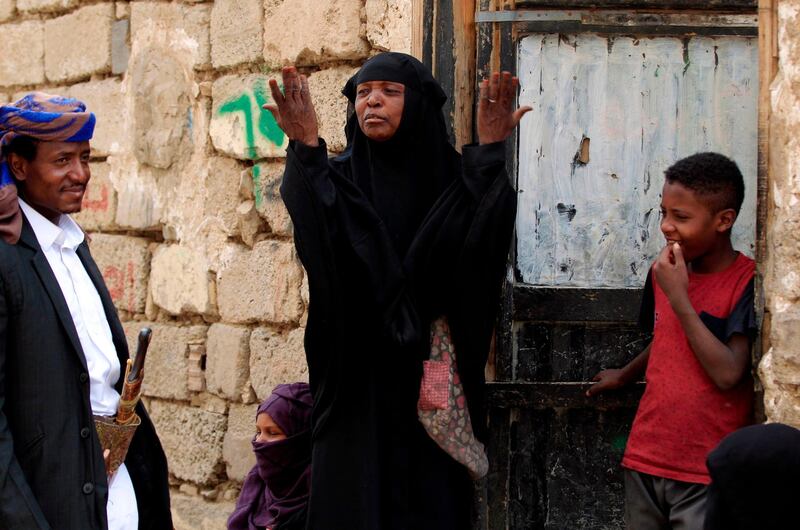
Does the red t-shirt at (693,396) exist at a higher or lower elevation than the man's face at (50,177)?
lower

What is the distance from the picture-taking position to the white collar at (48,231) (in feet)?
9.66

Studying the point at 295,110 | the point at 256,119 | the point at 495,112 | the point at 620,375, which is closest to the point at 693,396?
the point at 620,375

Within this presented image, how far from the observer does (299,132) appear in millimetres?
3281

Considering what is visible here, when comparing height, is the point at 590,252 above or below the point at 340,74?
below

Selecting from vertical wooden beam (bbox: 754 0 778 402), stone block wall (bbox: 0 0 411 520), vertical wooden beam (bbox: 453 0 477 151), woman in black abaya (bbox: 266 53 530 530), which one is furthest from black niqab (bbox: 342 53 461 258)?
stone block wall (bbox: 0 0 411 520)

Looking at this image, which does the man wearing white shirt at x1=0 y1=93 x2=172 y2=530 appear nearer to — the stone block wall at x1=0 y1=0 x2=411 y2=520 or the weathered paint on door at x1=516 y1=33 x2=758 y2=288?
the weathered paint on door at x1=516 y1=33 x2=758 y2=288

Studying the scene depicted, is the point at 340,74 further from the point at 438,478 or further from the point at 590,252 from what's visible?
the point at 438,478

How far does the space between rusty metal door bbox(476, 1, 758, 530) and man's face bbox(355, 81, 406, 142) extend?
60 cm

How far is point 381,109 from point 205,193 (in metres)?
2.08

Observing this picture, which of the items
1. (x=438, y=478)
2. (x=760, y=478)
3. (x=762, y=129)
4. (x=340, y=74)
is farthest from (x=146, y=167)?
(x=760, y=478)

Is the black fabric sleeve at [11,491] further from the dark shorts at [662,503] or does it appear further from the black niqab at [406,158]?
the dark shorts at [662,503]

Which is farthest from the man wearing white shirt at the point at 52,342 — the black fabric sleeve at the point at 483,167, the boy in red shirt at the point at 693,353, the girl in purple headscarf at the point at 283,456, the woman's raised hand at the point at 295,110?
the boy in red shirt at the point at 693,353

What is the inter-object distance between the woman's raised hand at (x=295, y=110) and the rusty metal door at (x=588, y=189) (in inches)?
32.7

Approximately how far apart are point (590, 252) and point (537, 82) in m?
0.59
